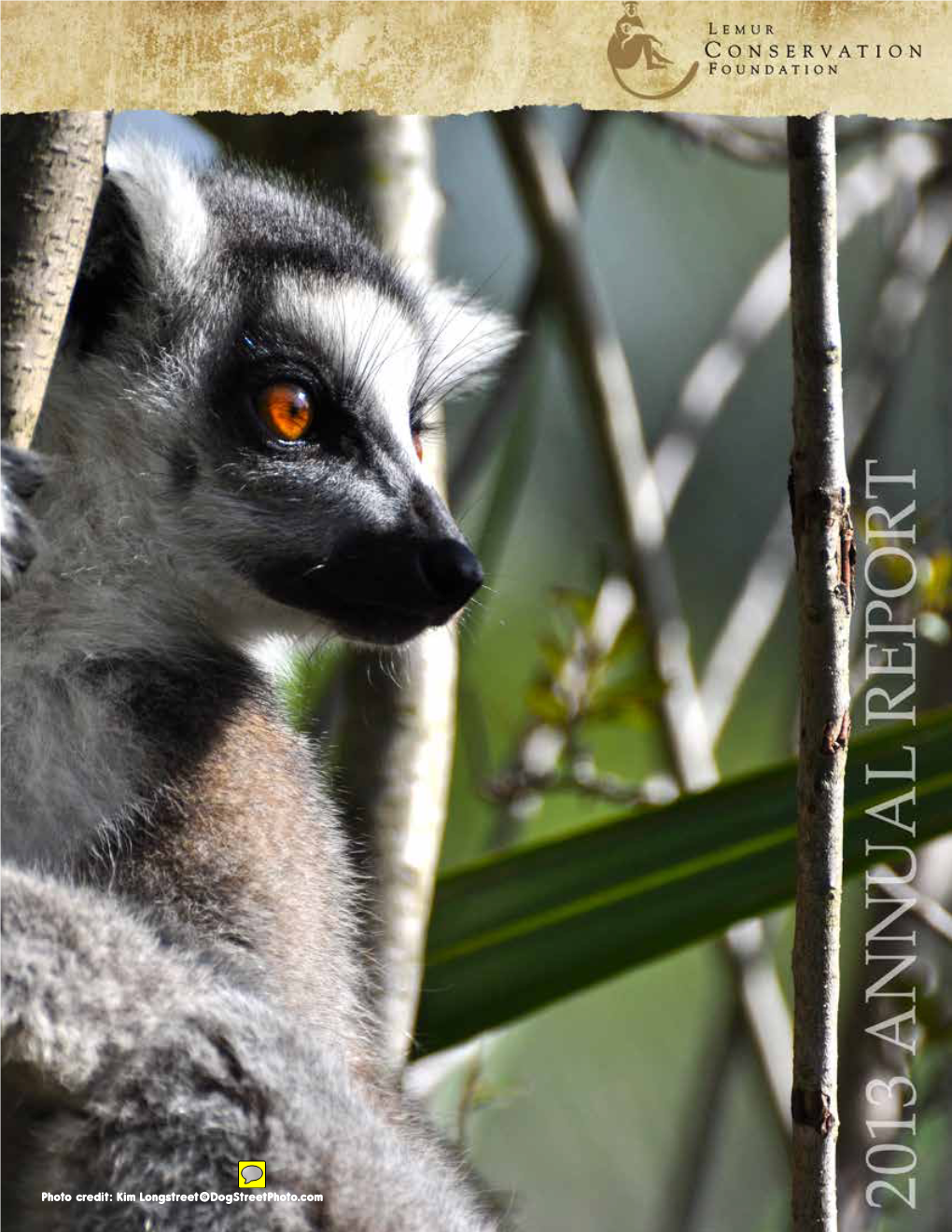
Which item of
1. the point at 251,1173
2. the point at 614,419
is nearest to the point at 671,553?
the point at 614,419

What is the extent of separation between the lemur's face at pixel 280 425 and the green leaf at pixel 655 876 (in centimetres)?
43

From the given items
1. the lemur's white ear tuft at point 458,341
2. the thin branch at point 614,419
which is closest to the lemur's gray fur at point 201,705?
the lemur's white ear tuft at point 458,341

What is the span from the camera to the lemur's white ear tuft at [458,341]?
2.54 meters

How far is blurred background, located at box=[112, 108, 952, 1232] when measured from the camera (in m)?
3.09

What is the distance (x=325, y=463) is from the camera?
2064mm

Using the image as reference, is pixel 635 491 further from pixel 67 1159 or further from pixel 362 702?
pixel 67 1159

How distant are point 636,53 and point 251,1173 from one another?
1.38 m

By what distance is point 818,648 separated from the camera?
1.55 metres

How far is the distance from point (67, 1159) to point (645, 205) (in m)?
2.99

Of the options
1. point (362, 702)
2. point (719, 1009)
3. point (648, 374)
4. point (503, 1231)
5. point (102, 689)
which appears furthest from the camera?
point (648, 374)

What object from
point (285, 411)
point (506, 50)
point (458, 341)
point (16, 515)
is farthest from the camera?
point (458, 341)

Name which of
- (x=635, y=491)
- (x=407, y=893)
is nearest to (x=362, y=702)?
(x=407, y=893)

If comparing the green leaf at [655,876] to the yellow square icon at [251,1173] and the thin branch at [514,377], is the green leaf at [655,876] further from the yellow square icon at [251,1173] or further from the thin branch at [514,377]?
the thin branch at [514,377]

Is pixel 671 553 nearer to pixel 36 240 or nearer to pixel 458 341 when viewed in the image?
pixel 458 341
